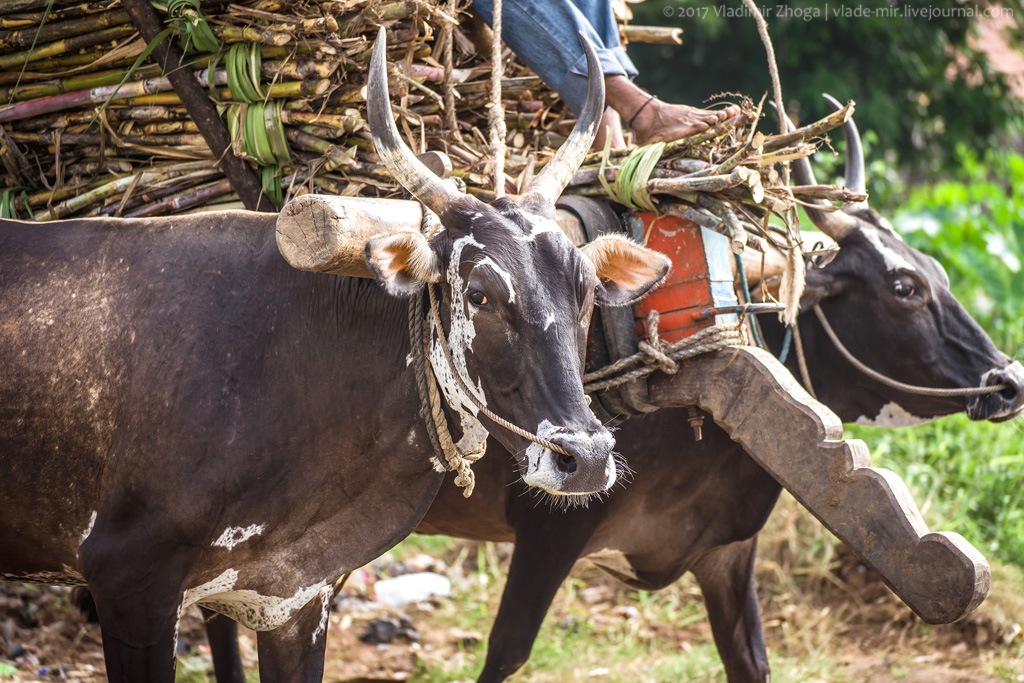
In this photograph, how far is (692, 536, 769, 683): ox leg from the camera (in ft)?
12.4

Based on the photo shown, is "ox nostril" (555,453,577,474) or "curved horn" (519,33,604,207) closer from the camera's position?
"ox nostril" (555,453,577,474)

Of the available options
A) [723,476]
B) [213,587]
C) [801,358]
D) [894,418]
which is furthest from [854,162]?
[213,587]

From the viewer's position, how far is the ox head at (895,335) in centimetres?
351

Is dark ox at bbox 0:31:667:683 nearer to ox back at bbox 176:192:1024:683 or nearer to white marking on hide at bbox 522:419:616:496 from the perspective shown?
white marking on hide at bbox 522:419:616:496

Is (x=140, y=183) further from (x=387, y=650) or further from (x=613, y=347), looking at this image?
(x=387, y=650)

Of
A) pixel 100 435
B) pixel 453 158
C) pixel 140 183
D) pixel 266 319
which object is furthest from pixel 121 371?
pixel 453 158

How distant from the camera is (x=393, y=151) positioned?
2.38m

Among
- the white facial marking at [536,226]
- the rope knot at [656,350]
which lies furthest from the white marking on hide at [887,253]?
the white facial marking at [536,226]

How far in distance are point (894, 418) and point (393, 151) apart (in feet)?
7.55

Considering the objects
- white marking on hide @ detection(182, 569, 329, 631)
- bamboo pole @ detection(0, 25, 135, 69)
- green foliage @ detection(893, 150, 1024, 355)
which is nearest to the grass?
green foliage @ detection(893, 150, 1024, 355)

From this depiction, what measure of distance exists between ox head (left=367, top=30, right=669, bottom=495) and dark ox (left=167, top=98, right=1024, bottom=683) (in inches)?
36.2

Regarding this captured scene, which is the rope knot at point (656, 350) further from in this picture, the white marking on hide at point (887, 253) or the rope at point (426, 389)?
the white marking on hide at point (887, 253)

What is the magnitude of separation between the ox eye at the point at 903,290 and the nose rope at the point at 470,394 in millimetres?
1898

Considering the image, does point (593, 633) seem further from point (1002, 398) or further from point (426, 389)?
point (426, 389)
